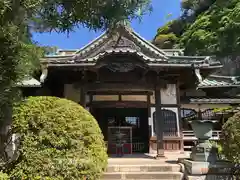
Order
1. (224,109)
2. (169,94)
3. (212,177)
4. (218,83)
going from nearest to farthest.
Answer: (212,177) → (169,94) → (224,109) → (218,83)

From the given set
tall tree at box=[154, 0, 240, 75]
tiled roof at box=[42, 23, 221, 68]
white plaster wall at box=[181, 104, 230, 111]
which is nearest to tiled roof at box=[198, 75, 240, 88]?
white plaster wall at box=[181, 104, 230, 111]

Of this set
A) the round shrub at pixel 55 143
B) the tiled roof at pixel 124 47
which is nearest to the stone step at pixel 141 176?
the round shrub at pixel 55 143

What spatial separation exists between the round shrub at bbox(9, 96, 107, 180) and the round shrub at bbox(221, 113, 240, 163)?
316 centimetres

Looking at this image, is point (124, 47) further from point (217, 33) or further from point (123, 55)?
point (217, 33)

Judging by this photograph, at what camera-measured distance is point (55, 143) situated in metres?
5.17

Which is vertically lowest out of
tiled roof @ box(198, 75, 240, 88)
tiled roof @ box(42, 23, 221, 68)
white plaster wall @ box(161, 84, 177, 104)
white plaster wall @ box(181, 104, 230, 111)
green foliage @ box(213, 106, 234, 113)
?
green foliage @ box(213, 106, 234, 113)

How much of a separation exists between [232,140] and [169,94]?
6.40 metres

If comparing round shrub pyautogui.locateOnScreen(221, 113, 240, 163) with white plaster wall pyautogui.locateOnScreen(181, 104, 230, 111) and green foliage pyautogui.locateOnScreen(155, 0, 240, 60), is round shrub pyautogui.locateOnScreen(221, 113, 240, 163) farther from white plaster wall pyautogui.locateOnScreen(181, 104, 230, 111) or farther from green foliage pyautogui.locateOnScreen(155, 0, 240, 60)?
green foliage pyautogui.locateOnScreen(155, 0, 240, 60)

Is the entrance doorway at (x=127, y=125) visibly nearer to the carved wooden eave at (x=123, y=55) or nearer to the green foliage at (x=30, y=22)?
the carved wooden eave at (x=123, y=55)

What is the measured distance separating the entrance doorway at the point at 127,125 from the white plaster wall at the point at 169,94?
131 cm

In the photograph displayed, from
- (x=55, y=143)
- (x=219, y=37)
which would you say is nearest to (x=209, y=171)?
(x=55, y=143)

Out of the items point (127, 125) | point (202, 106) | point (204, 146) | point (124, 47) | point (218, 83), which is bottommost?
point (204, 146)

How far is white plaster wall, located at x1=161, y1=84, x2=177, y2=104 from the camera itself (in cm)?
1267

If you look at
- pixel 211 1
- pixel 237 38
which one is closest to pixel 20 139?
pixel 237 38
